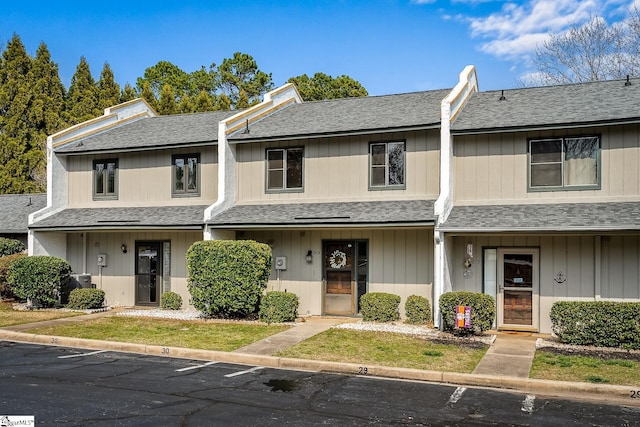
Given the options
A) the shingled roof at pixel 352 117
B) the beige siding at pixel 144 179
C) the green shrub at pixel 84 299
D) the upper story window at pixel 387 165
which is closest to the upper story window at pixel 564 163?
the shingled roof at pixel 352 117

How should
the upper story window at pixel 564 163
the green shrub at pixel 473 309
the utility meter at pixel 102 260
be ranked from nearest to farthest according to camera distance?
the green shrub at pixel 473 309 → the upper story window at pixel 564 163 → the utility meter at pixel 102 260

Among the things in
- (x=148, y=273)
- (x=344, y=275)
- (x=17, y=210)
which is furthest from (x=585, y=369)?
(x=17, y=210)

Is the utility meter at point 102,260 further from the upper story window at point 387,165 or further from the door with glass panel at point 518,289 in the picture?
the door with glass panel at point 518,289

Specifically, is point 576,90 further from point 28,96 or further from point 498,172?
point 28,96

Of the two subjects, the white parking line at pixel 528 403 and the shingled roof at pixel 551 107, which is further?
the shingled roof at pixel 551 107

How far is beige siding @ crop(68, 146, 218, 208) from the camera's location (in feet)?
65.6

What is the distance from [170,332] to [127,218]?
19.9ft

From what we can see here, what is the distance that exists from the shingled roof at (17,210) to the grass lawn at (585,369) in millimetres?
19020

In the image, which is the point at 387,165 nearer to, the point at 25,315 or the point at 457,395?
the point at 457,395

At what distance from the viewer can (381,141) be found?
1780 centimetres

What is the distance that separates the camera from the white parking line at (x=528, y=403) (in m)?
8.82

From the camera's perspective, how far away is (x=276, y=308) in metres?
16.7

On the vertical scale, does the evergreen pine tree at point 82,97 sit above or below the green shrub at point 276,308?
above

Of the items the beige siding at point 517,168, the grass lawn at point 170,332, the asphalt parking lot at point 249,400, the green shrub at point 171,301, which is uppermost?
the beige siding at point 517,168
